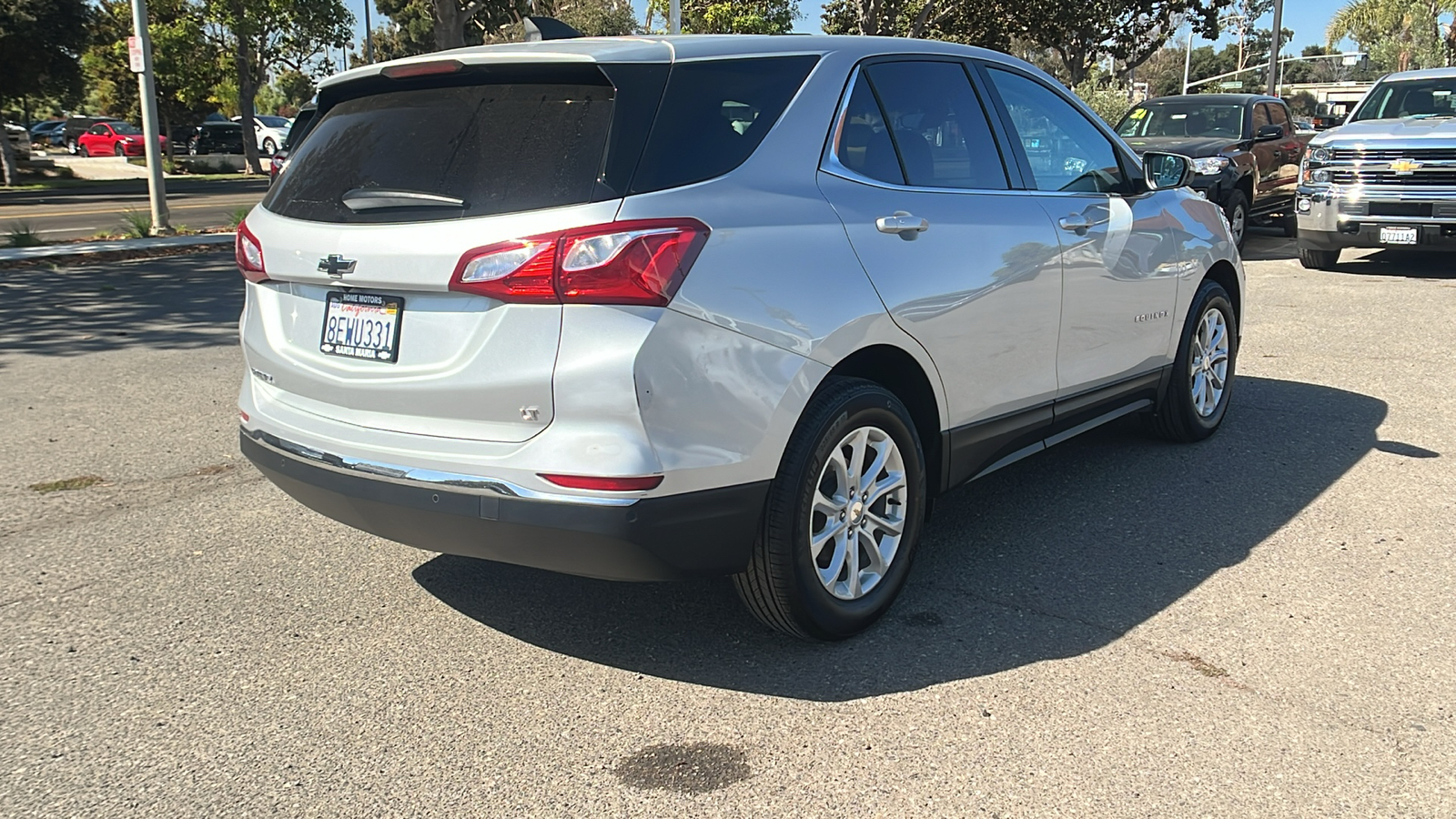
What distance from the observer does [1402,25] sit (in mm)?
63344

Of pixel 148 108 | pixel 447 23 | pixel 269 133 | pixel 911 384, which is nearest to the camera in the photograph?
pixel 911 384

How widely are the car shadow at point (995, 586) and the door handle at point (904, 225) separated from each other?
123 cm

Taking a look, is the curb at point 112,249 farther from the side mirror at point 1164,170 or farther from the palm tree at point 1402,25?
the palm tree at point 1402,25

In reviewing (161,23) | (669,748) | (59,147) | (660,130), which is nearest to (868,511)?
(669,748)

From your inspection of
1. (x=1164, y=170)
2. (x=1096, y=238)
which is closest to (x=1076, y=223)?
(x=1096, y=238)

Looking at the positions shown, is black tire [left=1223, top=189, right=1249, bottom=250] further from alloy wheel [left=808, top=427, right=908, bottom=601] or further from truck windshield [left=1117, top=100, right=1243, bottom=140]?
alloy wheel [left=808, top=427, right=908, bottom=601]

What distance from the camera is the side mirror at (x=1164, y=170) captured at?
5457 mm

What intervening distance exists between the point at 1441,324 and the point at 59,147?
57681 mm

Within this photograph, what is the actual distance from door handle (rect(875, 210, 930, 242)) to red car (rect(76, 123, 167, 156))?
49776mm

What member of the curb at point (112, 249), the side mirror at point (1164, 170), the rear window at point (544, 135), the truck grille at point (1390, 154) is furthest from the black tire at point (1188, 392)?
the curb at point (112, 249)

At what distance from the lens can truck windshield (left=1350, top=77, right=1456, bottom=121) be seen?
12422 millimetres

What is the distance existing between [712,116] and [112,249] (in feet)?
41.8

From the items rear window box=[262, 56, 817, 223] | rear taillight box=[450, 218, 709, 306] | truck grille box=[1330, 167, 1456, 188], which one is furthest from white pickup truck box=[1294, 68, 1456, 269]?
rear taillight box=[450, 218, 709, 306]

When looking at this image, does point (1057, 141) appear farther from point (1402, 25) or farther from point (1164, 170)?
point (1402, 25)
